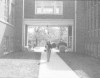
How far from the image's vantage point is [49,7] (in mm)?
31422

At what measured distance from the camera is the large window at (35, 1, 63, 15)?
103 feet

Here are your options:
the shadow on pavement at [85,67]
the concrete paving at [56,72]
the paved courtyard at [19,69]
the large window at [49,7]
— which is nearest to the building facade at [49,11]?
the large window at [49,7]

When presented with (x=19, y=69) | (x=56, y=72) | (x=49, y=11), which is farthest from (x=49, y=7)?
(x=56, y=72)

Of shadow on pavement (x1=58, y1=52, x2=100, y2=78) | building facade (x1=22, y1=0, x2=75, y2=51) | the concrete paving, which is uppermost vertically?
building facade (x1=22, y1=0, x2=75, y2=51)

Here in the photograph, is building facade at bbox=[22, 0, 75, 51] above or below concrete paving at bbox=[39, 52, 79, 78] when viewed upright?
above

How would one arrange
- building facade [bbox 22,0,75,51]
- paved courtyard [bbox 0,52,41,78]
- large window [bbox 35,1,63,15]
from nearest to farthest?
paved courtyard [bbox 0,52,41,78] < building facade [bbox 22,0,75,51] < large window [bbox 35,1,63,15]

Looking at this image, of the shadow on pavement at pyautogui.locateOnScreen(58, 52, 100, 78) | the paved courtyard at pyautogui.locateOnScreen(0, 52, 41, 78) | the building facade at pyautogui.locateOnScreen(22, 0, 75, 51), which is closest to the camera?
the paved courtyard at pyautogui.locateOnScreen(0, 52, 41, 78)

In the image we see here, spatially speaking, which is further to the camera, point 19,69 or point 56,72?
point 19,69

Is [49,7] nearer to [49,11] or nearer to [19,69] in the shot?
[49,11]

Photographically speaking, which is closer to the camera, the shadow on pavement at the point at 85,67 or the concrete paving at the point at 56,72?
the concrete paving at the point at 56,72

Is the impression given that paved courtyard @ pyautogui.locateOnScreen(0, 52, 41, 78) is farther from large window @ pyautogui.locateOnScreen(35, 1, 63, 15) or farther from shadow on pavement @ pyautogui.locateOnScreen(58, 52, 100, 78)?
large window @ pyautogui.locateOnScreen(35, 1, 63, 15)

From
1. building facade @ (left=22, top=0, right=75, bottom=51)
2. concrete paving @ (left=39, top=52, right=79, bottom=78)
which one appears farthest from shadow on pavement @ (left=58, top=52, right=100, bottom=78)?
building facade @ (left=22, top=0, right=75, bottom=51)

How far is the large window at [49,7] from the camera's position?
31.3 m

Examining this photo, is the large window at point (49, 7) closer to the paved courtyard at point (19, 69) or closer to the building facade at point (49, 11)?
the building facade at point (49, 11)
